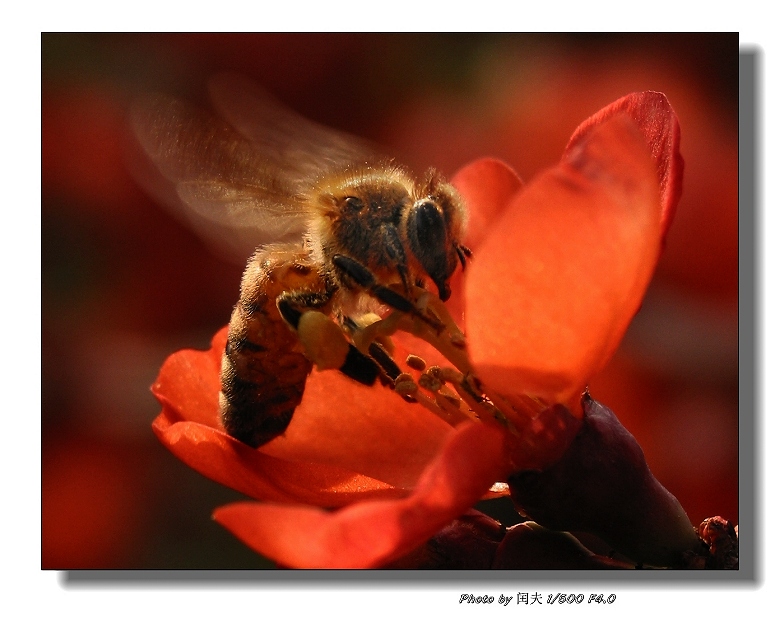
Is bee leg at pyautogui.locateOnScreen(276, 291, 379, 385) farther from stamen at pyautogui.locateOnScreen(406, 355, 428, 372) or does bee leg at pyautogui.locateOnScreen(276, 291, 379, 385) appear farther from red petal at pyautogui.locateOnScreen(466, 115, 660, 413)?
red petal at pyautogui.locateOnScreen(466, 115, 660, 413)

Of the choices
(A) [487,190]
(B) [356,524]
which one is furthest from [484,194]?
(B) [356,524]

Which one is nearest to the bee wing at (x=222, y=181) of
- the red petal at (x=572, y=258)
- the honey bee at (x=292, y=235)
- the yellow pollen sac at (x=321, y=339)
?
the honey bee at (x=292, y=235)

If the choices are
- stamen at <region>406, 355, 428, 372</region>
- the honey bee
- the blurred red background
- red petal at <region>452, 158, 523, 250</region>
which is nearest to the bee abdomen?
the honey bee

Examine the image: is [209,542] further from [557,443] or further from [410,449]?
[557,443]

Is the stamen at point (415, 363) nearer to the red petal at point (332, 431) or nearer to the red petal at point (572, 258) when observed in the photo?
the red petal at point (332, 431)

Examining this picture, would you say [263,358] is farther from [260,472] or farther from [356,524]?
[356,524]
